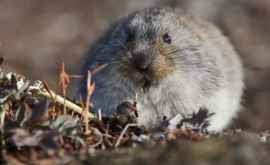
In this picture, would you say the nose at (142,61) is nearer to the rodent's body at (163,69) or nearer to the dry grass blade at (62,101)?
the rodent's body at (163,69)

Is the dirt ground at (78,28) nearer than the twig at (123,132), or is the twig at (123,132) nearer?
the twig at (123,132)

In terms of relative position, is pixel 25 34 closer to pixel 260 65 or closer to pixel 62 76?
pixel 260 65

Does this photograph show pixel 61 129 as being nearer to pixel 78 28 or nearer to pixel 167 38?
pixel 167 38

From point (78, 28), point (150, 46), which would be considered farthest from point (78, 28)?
point (150, 46)

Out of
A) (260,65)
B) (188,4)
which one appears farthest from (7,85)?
(188,4)

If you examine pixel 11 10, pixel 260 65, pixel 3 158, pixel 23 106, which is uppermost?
pixel 11 10

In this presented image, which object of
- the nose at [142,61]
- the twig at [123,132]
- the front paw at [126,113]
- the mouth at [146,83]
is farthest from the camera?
the mouth at [146,83]

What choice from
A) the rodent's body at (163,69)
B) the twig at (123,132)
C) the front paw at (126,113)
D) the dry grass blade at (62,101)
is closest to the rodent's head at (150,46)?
the rodent's body at (163,69)
